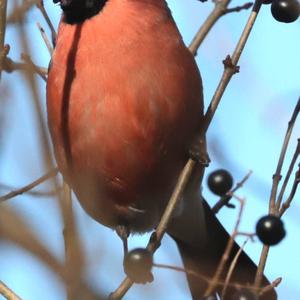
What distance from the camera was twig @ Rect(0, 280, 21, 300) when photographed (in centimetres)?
242

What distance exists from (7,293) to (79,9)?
4.64ft

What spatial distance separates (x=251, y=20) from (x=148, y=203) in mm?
1220

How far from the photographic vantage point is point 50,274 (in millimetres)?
1317

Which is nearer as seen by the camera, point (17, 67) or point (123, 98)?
point (17, 67)

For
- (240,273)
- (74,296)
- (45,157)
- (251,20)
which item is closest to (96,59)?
(251,20)

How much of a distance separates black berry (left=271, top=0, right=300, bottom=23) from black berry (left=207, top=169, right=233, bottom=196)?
74 centimetres

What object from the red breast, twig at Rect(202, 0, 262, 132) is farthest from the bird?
twig at Rect(202, 0, 262, 132)

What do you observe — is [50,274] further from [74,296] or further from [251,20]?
[251,20]

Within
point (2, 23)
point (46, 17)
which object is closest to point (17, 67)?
point (46, 17)

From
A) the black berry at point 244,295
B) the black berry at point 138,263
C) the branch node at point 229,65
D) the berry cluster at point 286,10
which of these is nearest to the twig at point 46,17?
the branch node at point 229,65

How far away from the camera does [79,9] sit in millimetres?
3324

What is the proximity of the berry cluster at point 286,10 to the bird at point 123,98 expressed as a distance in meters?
0.53

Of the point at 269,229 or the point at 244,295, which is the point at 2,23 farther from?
the point at 244,295

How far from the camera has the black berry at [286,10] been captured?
2.76 metres
